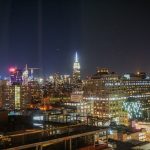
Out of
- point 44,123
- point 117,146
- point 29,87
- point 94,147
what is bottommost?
point 117,146

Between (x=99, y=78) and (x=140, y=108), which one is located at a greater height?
(x=99, y=78)

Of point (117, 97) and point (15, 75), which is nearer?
point (117, 97)

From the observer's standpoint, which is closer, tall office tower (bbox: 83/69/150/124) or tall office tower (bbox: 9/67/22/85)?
tall office tower (bbox: 83/69/150/124)

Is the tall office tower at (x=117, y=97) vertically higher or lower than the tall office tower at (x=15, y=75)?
lower

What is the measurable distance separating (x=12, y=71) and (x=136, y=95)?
45.6 metres

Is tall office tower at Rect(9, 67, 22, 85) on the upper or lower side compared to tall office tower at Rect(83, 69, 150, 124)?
upper

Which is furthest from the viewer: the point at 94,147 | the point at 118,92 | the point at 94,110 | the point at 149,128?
the point at 118,92

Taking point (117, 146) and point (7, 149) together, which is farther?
point (117, 146)

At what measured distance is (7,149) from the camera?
31.6ft

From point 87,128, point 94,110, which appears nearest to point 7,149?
point 87,128

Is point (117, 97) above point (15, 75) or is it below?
below

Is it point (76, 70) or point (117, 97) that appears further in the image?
point (76, 70)

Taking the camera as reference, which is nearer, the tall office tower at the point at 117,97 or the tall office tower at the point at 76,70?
the tall office tower at the point at 117,97

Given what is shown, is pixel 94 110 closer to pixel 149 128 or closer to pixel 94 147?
pixel 149 128
